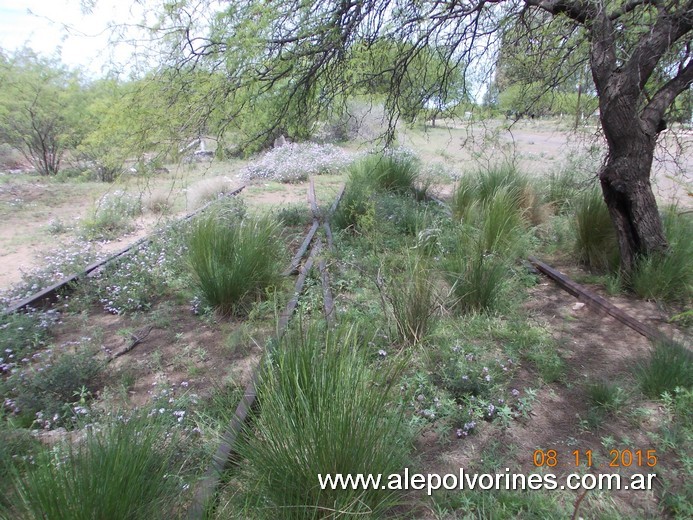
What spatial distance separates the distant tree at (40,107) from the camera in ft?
54.9

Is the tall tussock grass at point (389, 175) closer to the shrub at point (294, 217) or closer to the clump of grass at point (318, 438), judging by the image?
the shrub at point (294, 217)

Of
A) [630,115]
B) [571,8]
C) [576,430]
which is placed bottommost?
[576,430]

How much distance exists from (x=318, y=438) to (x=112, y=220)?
8.57 metres

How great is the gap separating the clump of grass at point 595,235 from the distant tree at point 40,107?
59.9ft

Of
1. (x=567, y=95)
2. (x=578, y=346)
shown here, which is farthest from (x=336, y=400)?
(x=567, y=95)

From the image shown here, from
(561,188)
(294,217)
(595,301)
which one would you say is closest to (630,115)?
(595,301)

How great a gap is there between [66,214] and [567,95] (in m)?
11.5

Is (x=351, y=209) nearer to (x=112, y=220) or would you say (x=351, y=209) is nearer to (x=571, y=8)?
(x=571, y=8)

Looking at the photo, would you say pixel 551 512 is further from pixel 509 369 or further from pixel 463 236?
pixel 463 236

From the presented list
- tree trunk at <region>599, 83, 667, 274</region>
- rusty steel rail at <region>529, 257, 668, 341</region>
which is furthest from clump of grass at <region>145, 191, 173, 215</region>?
tree trunk at <region>599, 83, 667, 274</region>

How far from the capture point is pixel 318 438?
6.16 feet

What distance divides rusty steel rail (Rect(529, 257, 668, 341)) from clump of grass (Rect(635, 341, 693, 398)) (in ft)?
0.65

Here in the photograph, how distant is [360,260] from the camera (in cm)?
574

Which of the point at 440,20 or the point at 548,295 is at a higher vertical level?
the point at 440,20
